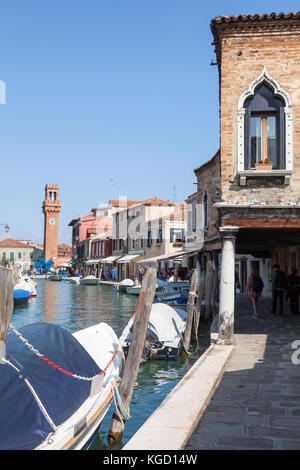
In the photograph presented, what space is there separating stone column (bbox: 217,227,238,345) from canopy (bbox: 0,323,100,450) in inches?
147

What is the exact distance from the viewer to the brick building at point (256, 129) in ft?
31.6

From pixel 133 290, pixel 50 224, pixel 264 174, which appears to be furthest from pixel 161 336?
pixel 50 224

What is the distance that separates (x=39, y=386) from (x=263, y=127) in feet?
23.4

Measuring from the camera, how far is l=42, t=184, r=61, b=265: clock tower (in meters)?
87.4

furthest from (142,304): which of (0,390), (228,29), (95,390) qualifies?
(228,29)

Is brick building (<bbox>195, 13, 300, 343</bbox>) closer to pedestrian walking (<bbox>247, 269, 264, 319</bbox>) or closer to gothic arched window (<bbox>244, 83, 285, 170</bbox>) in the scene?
gothic arched window (<bbox>244, 83, 285, 170</bbox>)

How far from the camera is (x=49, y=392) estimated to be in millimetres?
4863

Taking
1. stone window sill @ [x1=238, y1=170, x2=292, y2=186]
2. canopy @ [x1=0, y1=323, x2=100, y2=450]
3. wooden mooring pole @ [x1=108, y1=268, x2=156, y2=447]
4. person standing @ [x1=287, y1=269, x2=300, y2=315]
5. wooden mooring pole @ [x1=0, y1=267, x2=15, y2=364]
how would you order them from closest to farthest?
1. wooden mooring pole @ [x1=0, y1=267, x2=15, y2=364]
2. canopy @ [x1=0, y1=323, x2=100, y2=450]
3. wooden mooring pole @ [x1=108, y1=268, x2=156, y2=447]
4. stone window sill @ [x1=238, y1=170, x2=292, y2=186]
5. person standing @ [x1=287, y1=269, x2=300, y2=315]

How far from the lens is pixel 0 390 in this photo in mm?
4340

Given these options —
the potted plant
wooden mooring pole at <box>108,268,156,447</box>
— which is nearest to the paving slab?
wooden mooring pole at <box>108,268,156,447</box>

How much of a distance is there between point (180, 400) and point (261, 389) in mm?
1213

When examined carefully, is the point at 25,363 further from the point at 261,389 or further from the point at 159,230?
the point at 159,230

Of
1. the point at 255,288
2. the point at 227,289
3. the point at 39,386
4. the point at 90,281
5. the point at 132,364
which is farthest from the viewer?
the point at 90,281

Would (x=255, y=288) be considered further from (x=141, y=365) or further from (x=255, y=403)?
(x=255, y=403)
